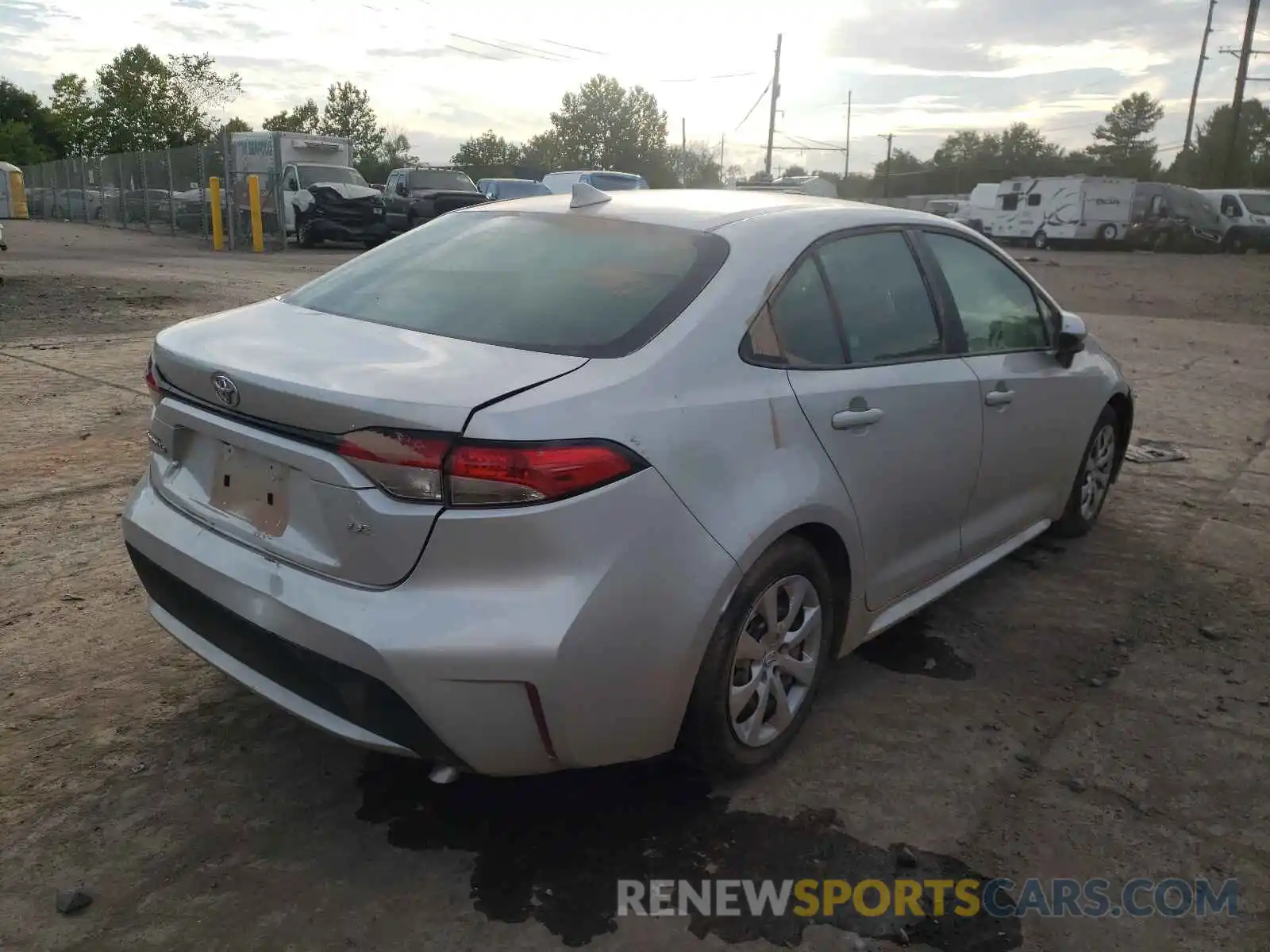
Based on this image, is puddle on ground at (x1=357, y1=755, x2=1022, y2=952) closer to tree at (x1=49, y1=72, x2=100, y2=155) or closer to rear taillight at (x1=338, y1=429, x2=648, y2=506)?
rear taillight at (x1=338, y1=429, x2=648, y2=506)

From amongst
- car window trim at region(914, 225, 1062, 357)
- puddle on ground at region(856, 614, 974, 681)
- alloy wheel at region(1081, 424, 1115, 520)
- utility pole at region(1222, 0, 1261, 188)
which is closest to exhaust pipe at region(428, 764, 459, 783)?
puddle on ground at region(856, 614, 974, 681)

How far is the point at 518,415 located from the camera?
2213mm

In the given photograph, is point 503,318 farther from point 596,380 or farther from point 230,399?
point 230,399

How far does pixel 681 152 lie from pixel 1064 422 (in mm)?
71931

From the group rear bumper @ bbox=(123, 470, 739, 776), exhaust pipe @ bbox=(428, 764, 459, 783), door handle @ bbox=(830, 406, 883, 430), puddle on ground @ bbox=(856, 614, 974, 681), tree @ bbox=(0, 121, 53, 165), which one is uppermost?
tree @ bbox=(0, 121, 53, 165)

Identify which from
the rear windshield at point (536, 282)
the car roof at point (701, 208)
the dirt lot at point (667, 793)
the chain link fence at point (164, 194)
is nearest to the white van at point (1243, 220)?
the chain link fence at point (164, 194)

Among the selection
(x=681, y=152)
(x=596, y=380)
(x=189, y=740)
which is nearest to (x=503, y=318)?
(x=596, y=380)

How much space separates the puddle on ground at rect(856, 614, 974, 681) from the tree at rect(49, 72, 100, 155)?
68.9 meters

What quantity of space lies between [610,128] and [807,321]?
213 ft

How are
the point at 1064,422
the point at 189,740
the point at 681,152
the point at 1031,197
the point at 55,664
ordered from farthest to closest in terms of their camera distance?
the point at 681,152 → the point at 1031,197 → the point at 1064,422 → the point at 55,664 → the point at 189,740

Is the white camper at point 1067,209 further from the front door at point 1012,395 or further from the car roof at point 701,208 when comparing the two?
the car roof at point 701,208

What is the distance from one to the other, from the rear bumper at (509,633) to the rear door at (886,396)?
700 millimetres

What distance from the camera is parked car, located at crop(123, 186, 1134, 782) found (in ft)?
7.26

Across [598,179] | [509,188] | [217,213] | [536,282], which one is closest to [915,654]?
[536,282]
